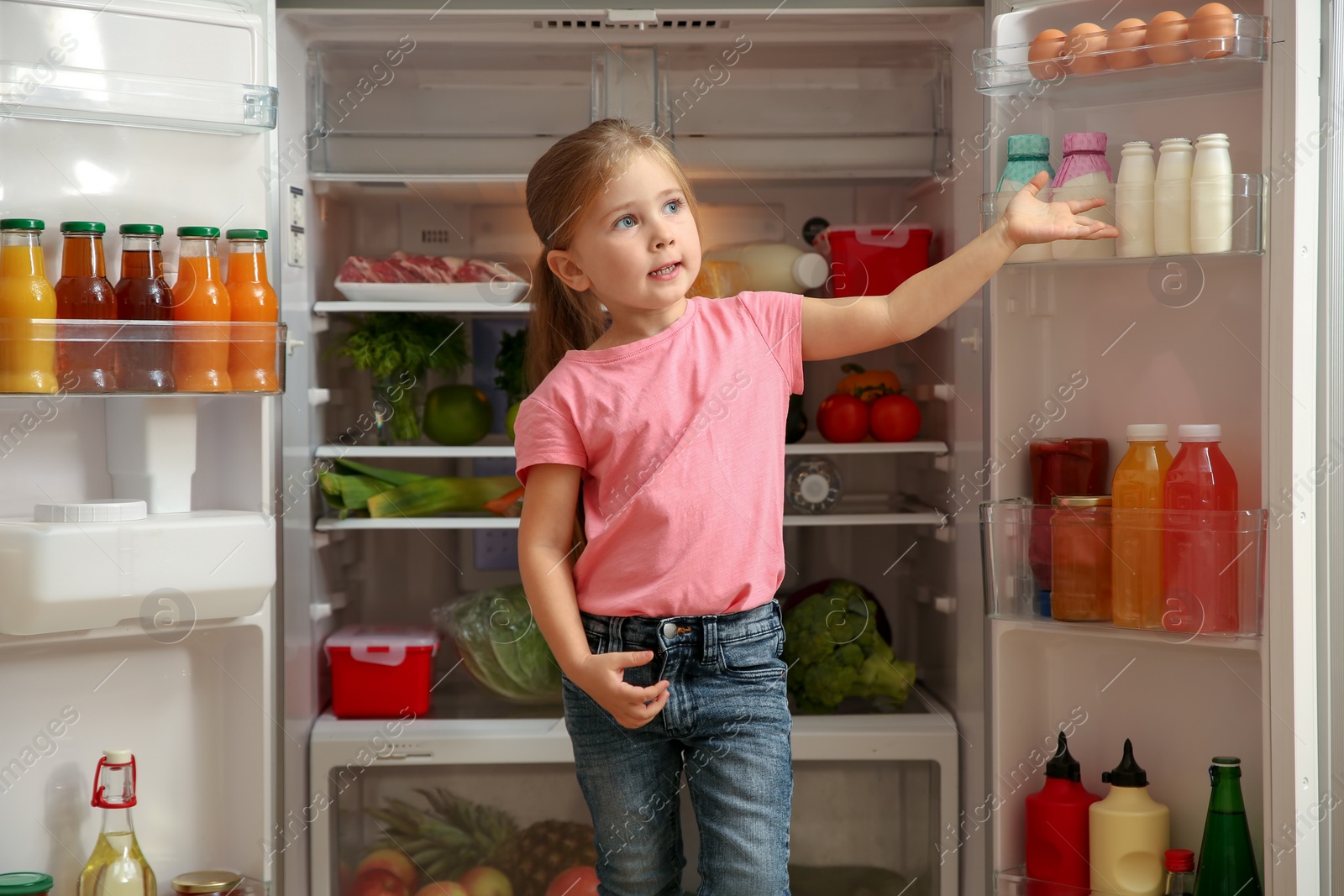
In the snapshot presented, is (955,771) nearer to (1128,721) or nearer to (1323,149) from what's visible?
(1128,721)

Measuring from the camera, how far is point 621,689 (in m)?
1.22

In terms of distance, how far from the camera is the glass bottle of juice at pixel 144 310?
60.0 inches

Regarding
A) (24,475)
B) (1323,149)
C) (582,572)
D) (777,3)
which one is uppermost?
(777,3)

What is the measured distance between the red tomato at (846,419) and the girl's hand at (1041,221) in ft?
2.52

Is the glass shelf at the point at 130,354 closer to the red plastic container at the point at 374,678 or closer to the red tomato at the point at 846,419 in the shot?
the red plastic container at the point at 374,678

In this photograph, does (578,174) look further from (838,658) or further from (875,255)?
(838,658)

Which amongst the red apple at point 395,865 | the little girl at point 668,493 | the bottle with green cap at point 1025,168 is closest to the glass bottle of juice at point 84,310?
the little girl at point 668,493

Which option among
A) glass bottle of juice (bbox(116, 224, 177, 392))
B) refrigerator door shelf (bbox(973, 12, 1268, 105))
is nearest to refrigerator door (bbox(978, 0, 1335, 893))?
refrigerator door shelf (bbox(973, 12, 1268, 105))

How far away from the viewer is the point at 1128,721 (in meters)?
1.75

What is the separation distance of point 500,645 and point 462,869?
1.39 ft

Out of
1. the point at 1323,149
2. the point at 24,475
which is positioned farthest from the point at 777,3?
the point at 24,475

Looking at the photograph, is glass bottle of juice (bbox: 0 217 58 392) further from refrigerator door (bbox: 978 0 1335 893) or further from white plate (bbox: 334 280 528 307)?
refrigerator door (bbox: 978 0 1335 893)

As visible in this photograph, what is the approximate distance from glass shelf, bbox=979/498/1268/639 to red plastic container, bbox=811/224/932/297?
0.51m

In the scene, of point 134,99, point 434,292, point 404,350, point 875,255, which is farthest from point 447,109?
point 875,255
